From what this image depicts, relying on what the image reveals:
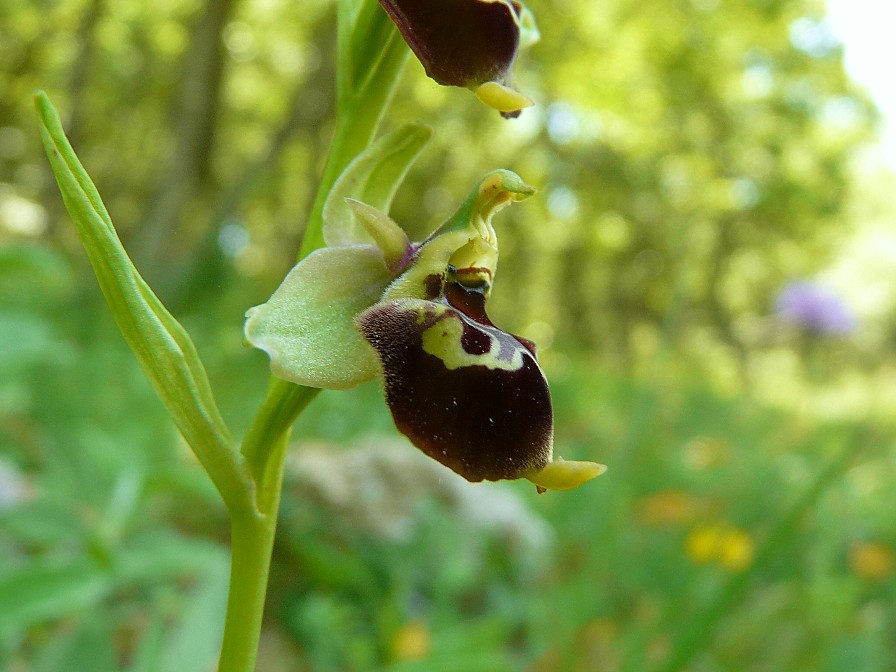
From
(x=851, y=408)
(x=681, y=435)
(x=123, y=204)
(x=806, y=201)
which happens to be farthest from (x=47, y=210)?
(x=806, y=201)

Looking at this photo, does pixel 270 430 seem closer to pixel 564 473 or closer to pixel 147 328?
pixel 147 328

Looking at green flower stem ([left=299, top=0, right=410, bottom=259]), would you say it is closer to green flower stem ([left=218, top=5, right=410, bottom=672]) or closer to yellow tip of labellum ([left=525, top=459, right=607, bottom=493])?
green flower stem ([left=218, top=5, right=410, bottom=672])

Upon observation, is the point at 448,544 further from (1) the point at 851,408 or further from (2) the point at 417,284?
(1) the point at 851,408

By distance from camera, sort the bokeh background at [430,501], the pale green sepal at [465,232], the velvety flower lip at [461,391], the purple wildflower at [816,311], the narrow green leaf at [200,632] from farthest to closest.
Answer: the purple wildflower at [816,311]
the bokeh background at [430,501]
the narrow green leaf at [200,632]
the pale green sepal at [465,232]
the velvety flower lip at [461,391]

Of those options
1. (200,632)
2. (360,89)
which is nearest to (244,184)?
(200,632)

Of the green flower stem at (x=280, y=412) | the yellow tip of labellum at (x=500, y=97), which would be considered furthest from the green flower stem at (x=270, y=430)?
the yellow tip of labellum at (x=500, y=97)

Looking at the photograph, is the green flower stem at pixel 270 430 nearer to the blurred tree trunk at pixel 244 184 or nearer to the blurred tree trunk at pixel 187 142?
the blurred tree trunk at pixel 244 184
